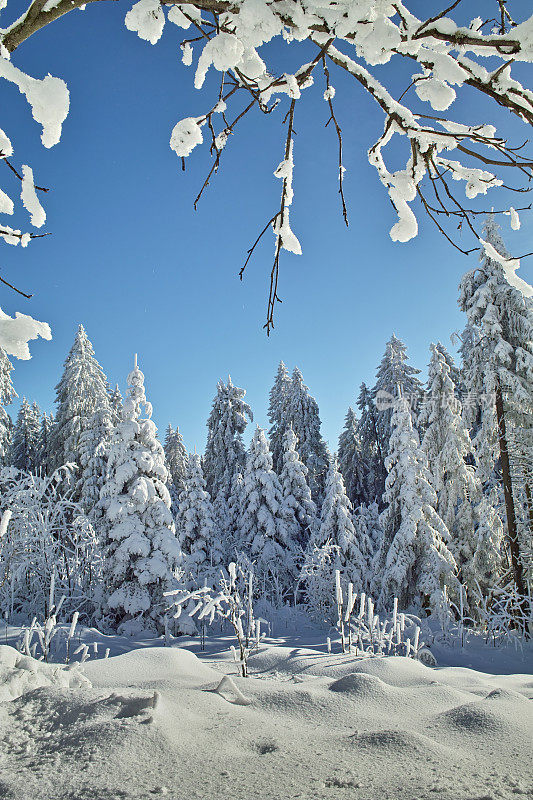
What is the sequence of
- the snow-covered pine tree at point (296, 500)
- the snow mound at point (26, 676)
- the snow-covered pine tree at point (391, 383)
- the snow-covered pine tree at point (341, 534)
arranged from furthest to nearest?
the snow-covered pine tree at point (391, 383) < the snow-covered pine tree at point (296, 500) < the snow-covered pine tree at point (341, 534) < the snow mound at point (26, 676)

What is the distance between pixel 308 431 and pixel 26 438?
19.9 metres

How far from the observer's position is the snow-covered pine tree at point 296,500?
22.3 meters

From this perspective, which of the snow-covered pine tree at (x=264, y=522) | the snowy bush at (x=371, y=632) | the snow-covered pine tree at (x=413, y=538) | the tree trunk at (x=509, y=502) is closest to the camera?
the snowy bush at (x=371, y=632)

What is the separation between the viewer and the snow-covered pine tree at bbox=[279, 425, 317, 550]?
22.3 metres

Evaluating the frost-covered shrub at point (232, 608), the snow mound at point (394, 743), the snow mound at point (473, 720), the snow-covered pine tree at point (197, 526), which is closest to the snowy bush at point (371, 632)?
the frost-covered shrub at point (232, 608)

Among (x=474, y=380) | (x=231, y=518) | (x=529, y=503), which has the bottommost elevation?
(x=231, y=518)

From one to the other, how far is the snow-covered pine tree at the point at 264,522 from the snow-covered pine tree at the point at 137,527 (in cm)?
825

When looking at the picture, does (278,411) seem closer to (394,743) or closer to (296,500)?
(296,500)

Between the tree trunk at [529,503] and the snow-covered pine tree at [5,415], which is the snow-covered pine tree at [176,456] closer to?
the snow-covered pine tree at [5,415]

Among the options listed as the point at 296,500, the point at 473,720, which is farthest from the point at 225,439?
the point at 473,720

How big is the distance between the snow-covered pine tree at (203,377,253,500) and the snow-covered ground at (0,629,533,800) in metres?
25.6

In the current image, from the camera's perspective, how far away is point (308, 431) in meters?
30.1

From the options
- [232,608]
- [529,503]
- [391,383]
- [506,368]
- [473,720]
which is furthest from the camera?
[391,383]

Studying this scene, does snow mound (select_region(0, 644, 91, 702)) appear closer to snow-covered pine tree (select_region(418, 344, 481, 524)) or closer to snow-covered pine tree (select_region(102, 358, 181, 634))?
snow-covered pine tree (select_region(102, 358, 181, 634))
